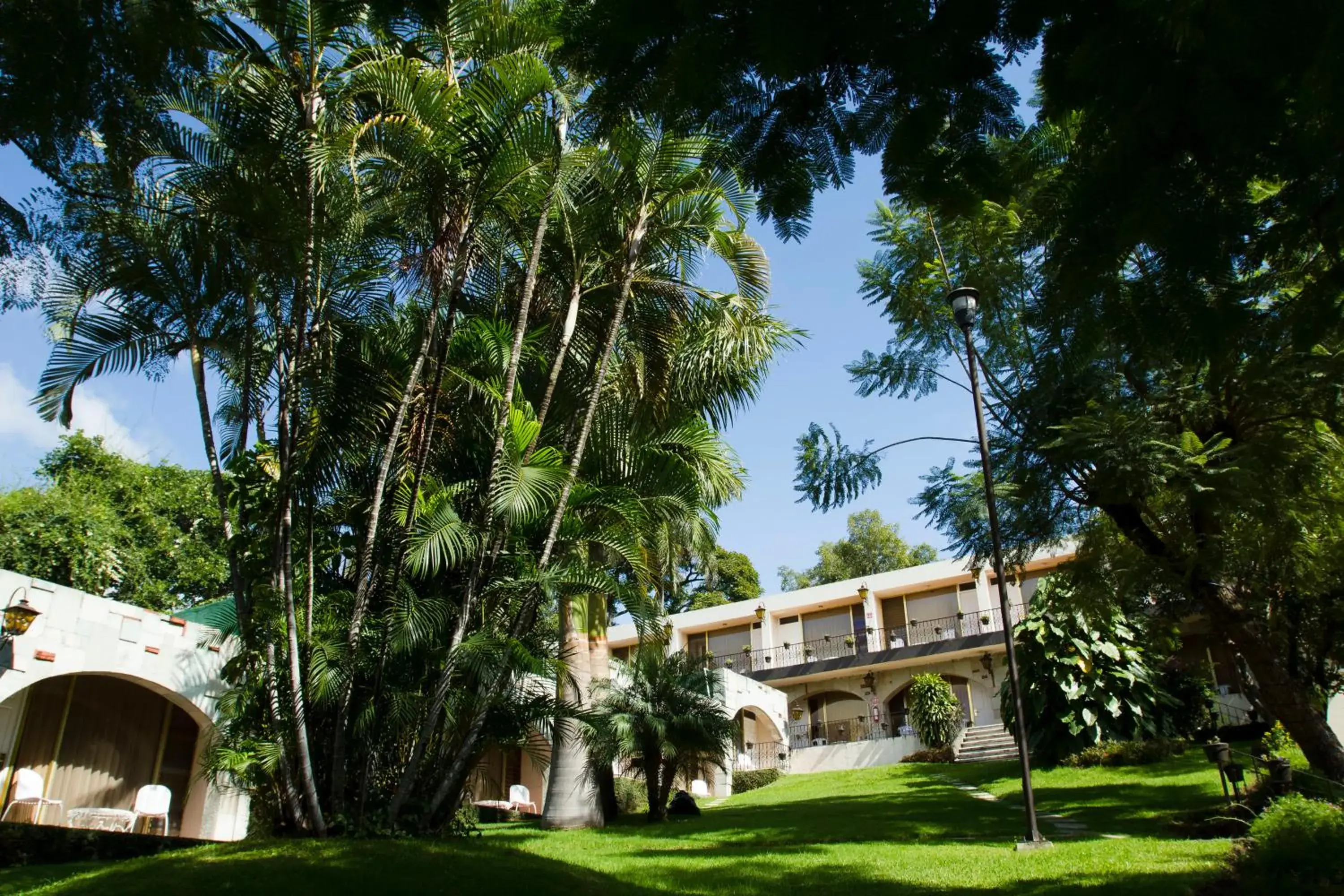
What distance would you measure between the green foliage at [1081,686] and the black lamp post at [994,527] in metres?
7.41

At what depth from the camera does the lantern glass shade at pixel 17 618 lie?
1067 centimetres

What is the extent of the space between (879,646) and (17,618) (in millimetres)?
25288

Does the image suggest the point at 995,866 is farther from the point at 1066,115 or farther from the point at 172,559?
the point at 172,559

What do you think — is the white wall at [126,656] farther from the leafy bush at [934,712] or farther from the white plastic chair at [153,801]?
the leafy bush at [934,712]

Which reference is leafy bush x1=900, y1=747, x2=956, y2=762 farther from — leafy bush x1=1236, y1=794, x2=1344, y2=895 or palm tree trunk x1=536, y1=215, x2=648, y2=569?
leafy bush x1=1236, y1=794, x2=1344, y2=895

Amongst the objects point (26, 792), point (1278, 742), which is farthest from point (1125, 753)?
point (26, 792)

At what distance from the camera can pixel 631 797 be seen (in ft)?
55.2

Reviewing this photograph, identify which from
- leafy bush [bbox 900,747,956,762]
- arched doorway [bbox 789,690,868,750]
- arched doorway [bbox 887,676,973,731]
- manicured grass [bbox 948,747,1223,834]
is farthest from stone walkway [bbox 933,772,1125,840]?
arched doorway [bbox 789,690,868,750]

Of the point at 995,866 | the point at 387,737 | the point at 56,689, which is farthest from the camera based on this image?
the point at 56,689

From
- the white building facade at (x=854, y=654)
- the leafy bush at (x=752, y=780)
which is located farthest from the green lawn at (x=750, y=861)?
the white building facade at (x=854, y=654)

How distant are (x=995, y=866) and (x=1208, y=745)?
3762mm

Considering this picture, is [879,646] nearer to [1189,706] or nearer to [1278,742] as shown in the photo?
[1189,706]

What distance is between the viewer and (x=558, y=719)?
29.2ft

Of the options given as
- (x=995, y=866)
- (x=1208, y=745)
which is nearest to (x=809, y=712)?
(x=1208, y=745)
